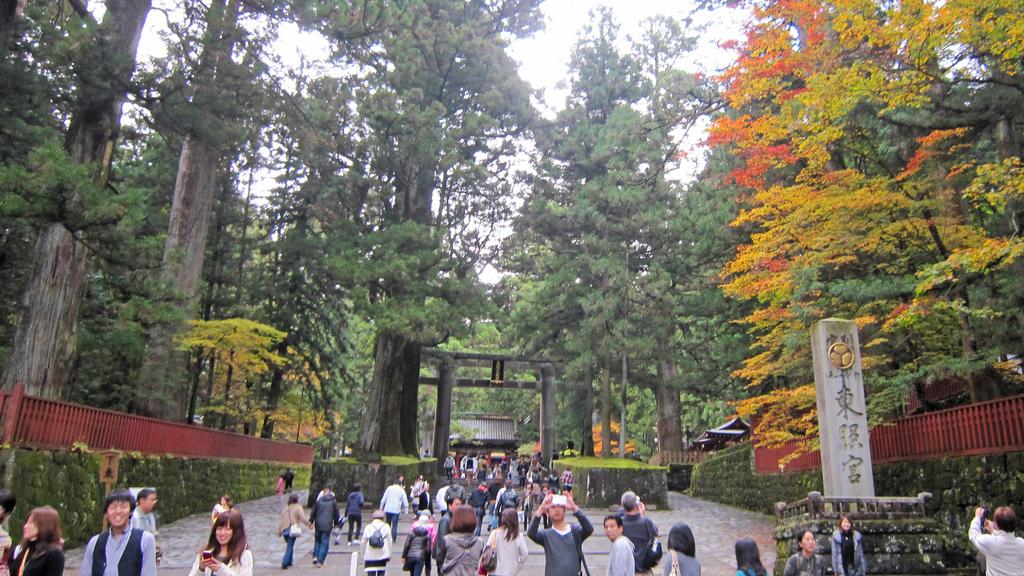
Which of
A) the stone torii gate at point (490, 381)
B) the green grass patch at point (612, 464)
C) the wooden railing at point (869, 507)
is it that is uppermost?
the stone torii gate at point (490, 381)

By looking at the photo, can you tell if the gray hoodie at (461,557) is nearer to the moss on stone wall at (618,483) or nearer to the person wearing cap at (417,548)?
the person wearing cap at (417,548)

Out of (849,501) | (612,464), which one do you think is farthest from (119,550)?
(612,464)

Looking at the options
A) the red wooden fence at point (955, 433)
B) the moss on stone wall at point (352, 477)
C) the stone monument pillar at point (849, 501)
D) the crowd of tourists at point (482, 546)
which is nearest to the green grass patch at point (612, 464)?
the moss on stone wall at point (352, 477)

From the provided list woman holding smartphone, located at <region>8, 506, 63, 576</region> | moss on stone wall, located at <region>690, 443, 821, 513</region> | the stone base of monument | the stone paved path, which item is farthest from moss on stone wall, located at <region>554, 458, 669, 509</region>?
woman holding smartphone, located at <region>8, 506, 63, 576</region>

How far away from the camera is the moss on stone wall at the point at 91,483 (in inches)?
354

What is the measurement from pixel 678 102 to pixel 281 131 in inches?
378

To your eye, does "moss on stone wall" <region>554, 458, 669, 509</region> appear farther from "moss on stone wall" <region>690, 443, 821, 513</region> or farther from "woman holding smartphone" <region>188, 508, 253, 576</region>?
"woman holding smartphone" <region>188, 508, 253, 576</region>

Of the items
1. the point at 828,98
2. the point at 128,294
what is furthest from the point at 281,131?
the point at 828,98

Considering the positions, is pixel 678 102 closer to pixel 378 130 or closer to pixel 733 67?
pixel 733 67

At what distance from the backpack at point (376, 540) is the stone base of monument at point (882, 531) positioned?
5.33m

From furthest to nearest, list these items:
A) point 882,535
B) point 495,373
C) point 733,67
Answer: point 495,373, point 733,67, point 882,535

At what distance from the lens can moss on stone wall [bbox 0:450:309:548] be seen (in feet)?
29.5

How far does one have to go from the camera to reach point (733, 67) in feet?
44.7

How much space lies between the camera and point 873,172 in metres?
13.8
